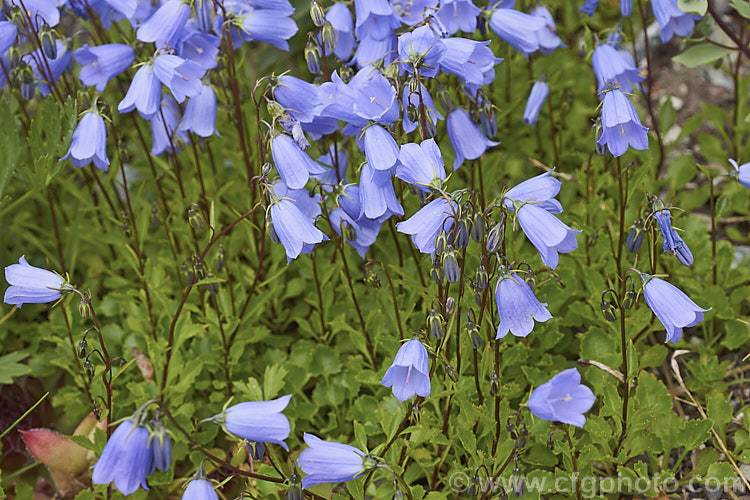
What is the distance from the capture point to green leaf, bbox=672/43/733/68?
11.7 ft

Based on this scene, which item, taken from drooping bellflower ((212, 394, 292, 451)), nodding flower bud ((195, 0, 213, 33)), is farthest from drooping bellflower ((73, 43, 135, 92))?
drooping bellflower ((212, 394, 292, 451))

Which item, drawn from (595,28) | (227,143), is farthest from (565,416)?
(595,28)

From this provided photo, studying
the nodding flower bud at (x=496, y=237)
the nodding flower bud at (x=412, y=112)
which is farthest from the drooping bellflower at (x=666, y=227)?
the nodding flower bud at (x=412, y=112)

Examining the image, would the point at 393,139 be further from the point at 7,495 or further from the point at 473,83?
the point at 7,495

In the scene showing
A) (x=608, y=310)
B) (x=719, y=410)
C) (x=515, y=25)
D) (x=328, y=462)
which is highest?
(x=515, y=25)

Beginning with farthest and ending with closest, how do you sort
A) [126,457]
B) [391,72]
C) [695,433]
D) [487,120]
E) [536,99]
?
[536,99] < [487,120] < [695,433] < [391,72] < [126,457]

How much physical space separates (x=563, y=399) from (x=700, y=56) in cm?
234

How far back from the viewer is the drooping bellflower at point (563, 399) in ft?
6.76

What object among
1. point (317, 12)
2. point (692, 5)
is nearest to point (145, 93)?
point (317, 12)

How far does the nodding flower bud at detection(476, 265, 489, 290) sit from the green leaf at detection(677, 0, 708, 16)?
178 centimetres

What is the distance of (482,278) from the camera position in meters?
2.31

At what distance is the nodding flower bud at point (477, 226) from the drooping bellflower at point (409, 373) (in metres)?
A: 0.39

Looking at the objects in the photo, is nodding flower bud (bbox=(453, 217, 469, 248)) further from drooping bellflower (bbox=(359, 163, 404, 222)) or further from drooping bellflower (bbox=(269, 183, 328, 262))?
drooping bellflower (bbox=(269, 183, 328, 262))

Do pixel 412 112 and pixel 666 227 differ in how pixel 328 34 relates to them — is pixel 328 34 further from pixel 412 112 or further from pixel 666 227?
pixel 666 227
